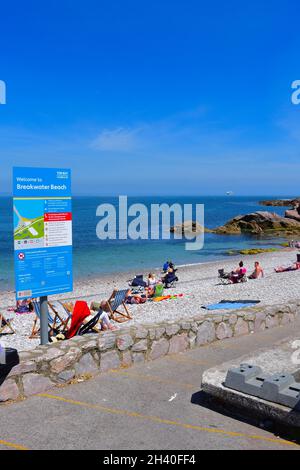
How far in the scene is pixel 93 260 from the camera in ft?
107

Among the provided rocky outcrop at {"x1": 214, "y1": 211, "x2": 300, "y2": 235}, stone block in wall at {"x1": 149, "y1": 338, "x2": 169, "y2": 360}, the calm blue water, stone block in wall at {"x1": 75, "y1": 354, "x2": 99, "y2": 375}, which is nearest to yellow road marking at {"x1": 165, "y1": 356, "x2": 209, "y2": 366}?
stone block in wall at {"x1": 149, "y1": 338, "x2": 169, "y2": 360}

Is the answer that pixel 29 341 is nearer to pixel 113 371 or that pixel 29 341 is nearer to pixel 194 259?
pixel 113 371

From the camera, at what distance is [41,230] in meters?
5.33

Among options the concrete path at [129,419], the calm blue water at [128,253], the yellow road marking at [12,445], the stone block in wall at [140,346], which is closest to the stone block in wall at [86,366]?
the concrete path at [129,419]

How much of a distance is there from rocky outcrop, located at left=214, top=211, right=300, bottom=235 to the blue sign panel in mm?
52292

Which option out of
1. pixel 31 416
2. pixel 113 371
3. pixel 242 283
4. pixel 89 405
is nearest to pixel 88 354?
pixel 113 371

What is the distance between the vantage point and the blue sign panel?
513cm

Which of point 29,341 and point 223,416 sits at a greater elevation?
point 223,416

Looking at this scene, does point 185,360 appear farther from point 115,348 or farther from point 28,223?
point 28,223

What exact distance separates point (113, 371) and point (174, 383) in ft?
2.59

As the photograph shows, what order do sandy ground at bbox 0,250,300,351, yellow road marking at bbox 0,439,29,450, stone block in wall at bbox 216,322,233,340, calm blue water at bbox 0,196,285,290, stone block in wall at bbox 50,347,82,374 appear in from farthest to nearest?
1. calm blue water at bbox 0,196,285,290
2. sandy ground at bbox 0,250,300,351
3. stone block in wall at bbox 216,322,233,340
4. stone block in wall at bbox 50,347,82,374
5. yellow road marking at bbox 0,439,29,450

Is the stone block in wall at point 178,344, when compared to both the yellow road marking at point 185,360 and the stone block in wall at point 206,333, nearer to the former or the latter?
the yellow road marking at point 185,360

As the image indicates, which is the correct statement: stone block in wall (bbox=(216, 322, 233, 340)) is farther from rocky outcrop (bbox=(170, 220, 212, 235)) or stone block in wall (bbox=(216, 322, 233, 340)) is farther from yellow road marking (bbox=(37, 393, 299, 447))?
rocky outcrop (bbox=(170, 220, 212, 235))

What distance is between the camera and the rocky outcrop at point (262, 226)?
56906mm
